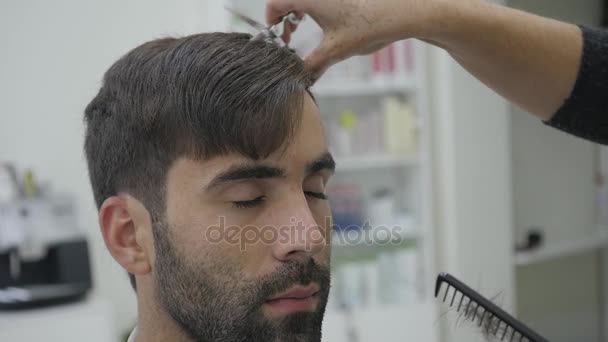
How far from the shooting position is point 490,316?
0.79 metres

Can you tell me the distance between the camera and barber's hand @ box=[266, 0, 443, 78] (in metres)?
0.93

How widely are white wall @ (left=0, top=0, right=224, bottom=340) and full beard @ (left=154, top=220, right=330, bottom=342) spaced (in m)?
1.85

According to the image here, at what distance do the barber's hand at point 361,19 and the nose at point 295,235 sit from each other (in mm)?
313

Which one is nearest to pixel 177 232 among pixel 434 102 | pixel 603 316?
pixel 434 102

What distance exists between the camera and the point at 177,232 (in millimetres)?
926

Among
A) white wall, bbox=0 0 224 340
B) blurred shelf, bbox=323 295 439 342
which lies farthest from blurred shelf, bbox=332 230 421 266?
white wall, bbox=0 0 224 340

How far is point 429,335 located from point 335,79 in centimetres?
137

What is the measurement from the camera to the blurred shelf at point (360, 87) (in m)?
2.58

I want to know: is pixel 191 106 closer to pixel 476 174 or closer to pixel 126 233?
pixel 126 233

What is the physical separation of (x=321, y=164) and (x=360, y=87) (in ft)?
5.60

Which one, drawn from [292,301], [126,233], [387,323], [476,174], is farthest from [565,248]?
[126,233]

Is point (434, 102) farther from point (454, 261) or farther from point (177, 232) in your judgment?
point (177, 232)

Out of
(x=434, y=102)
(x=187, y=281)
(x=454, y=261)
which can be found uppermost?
(x=434, y=102)

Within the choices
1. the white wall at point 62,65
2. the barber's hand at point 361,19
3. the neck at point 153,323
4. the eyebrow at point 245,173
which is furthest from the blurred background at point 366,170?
the eyebrow at point 245,173
